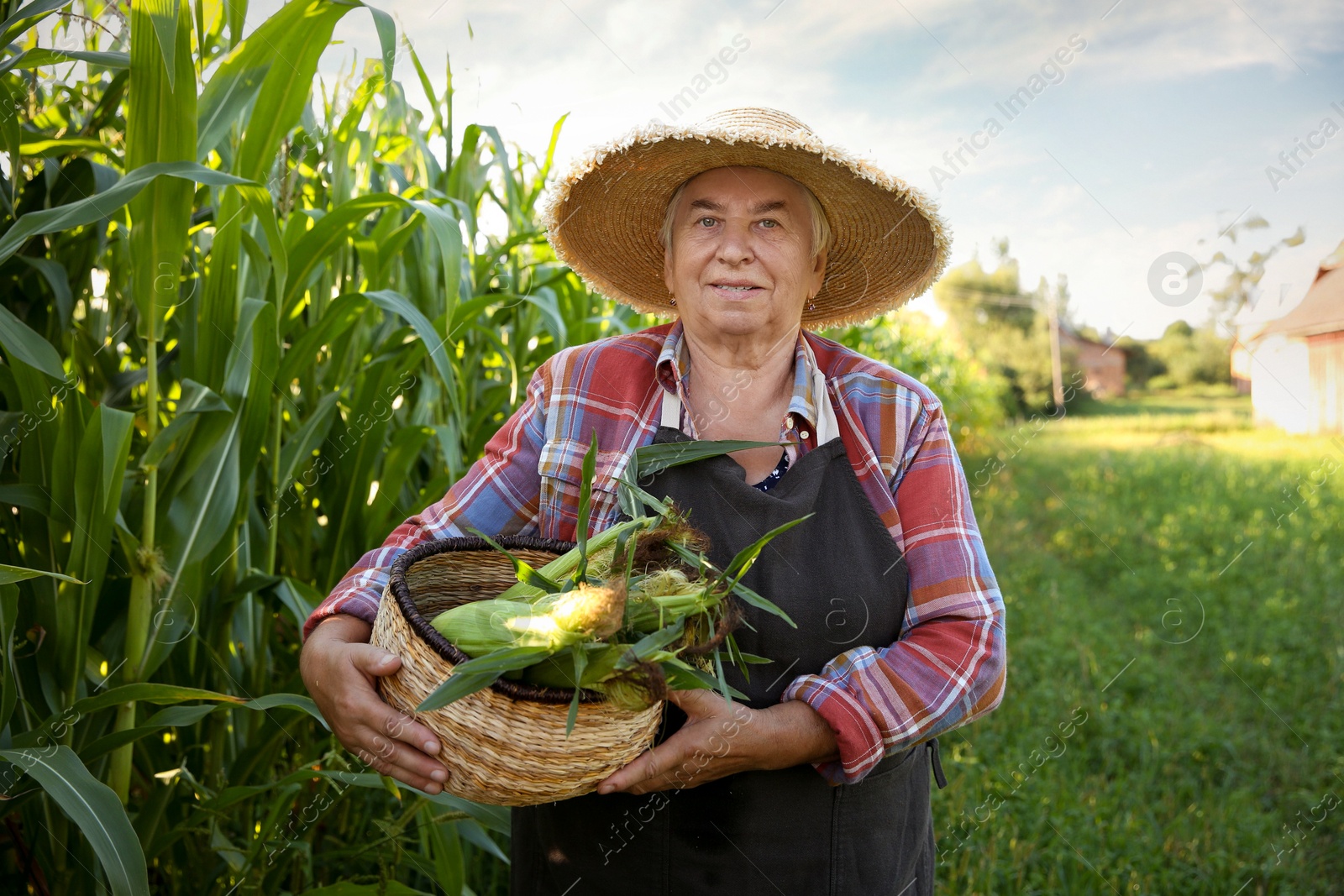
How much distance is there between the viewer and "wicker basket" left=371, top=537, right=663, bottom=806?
3.37 feet

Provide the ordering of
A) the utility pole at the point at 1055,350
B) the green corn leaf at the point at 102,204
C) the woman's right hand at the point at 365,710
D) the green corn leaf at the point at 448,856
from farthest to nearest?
the utility pole at the point at 1055,350 < the green corn leaf at the point at 448,856 < the green corn leaf at the point at 102,204 < the woman's right hand at the point at 365,710

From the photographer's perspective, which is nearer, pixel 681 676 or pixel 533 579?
pixel 681 676

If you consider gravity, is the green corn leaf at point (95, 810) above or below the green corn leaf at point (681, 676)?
below

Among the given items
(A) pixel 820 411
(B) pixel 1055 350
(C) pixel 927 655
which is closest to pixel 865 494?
(A) pixel 820 411

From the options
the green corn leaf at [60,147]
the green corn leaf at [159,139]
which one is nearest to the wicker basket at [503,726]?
the green corn leaf at [159,139]

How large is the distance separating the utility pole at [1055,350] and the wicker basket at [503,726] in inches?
550

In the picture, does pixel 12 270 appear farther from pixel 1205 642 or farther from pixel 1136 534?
pixel 1136 534

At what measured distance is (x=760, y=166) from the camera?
5.33 feet

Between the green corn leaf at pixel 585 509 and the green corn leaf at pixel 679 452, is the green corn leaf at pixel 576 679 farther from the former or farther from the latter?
the green corn leaf at pixel 679 452

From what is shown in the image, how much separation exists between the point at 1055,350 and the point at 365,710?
1519 centimetres

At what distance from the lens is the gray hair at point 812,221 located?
65.7 inches

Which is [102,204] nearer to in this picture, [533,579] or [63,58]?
[63,58]

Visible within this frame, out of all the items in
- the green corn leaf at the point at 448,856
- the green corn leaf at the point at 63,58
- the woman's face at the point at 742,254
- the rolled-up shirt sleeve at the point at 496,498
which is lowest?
the green corn leaf at the point at 448,856

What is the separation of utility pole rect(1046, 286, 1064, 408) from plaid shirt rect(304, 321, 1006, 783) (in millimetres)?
13361
